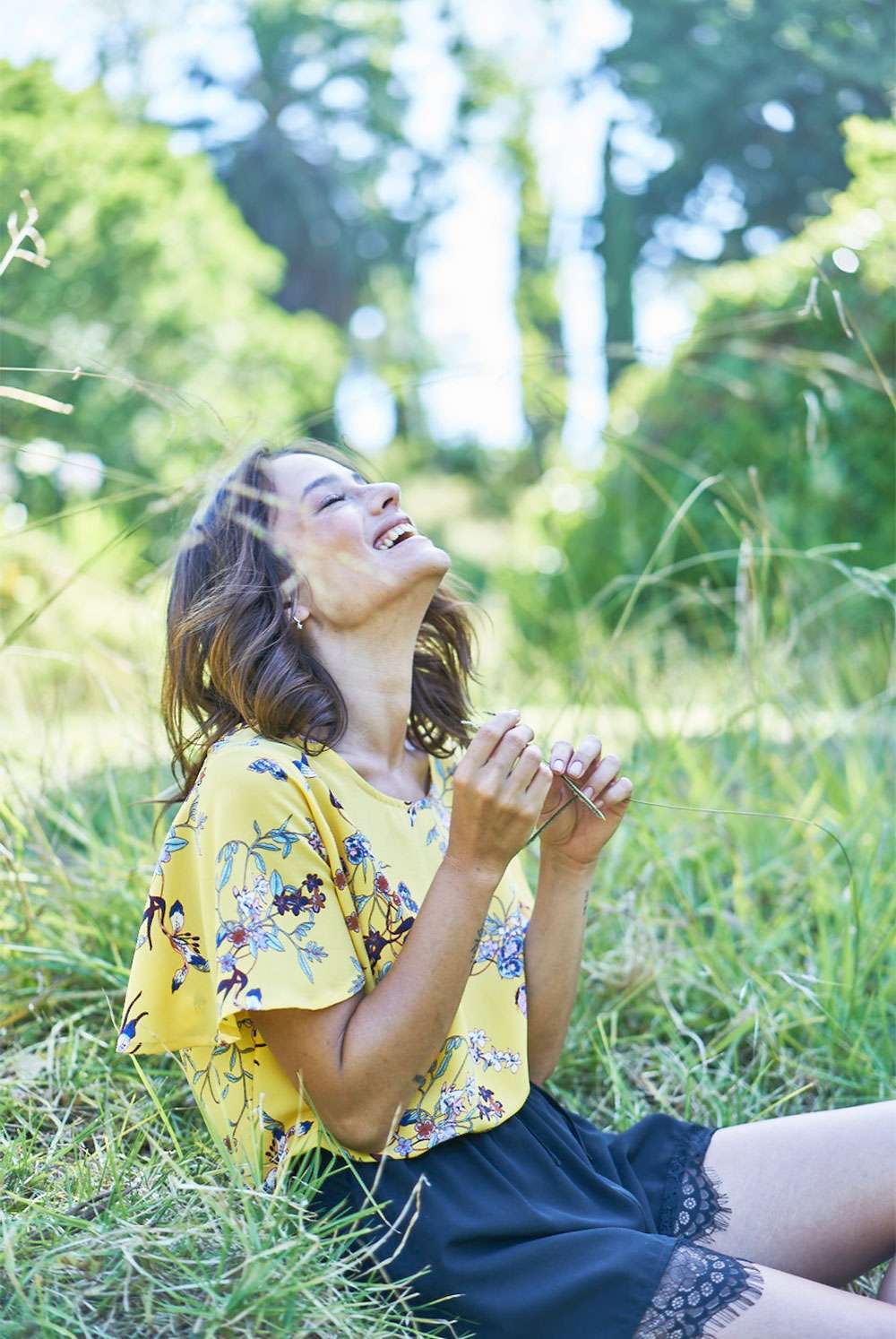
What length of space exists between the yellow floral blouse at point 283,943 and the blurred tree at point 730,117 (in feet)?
26.2

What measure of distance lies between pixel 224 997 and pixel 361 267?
72.6 ft

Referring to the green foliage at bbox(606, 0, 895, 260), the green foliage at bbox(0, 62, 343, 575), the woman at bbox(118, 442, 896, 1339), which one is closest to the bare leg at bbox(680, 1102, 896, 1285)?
the woman at bbox(118, 442, 896, 1339)

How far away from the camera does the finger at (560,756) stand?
1.67 meters

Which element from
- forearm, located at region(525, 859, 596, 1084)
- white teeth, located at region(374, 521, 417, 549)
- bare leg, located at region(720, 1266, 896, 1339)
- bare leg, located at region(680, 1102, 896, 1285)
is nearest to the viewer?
bare leg, located at region(720, 1266, 896, 1339)

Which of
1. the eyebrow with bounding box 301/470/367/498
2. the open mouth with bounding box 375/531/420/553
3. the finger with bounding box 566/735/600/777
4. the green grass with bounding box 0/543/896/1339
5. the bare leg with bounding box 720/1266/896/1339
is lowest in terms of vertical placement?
the green grass with bounding box 0/543/896/1339

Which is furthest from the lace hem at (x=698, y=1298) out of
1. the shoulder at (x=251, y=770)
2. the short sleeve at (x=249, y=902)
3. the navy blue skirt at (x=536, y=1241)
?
the shoulder at (x=251, y=770)

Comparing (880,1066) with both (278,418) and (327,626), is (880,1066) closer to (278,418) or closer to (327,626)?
(327,626)

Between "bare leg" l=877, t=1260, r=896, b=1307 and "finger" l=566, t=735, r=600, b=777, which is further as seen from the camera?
"finger" l=566, t=735, r=600, b=777

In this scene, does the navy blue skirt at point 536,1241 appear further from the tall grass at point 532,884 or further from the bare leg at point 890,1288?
the bare leg at point 890,1288

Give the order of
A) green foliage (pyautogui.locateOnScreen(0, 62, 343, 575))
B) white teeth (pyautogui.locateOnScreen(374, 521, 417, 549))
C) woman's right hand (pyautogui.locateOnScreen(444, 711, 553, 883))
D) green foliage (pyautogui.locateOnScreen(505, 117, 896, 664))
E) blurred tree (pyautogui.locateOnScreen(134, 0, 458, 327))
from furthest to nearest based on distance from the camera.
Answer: blurred tree (pyautogui.locateOnScreen(134, 0, 458, 327)) → green foliage (pyautogui.locateOnScreen(0, 62, 343, 575)) → green foliage (pyautogui.locateOnScreen(505, 117, 896, 664)) → white teeth (pyautogui.locateOnScreen(374, 521, 417, 549)) → woman's right hand (pyautogui.locateOnScreen(444, 711, 553, 883))

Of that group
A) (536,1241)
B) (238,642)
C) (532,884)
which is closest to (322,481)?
(238,642)

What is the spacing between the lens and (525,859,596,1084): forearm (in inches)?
73.7

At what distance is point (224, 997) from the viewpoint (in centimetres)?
144

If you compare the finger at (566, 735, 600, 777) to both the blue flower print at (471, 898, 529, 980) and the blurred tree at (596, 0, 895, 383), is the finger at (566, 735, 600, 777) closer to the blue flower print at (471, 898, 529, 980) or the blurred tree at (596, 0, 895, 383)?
the blue flower print at (471, 898, 529, 980)
